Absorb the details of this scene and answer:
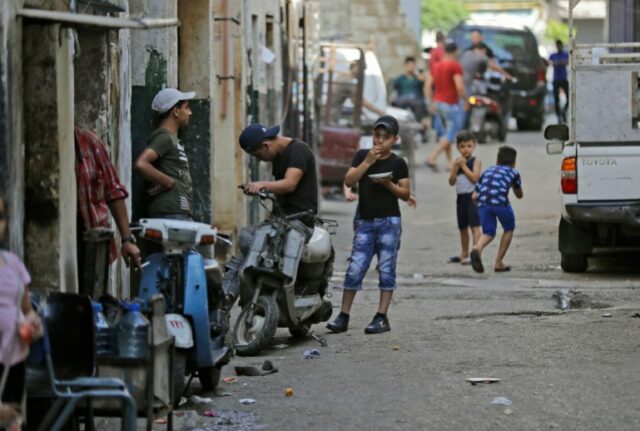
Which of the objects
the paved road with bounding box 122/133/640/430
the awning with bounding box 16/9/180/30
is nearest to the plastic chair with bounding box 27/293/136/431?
the awning with bounding box 16/9/180/30

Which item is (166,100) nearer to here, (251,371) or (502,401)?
(251,371)

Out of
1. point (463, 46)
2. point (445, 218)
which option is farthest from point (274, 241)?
point (463, 46)

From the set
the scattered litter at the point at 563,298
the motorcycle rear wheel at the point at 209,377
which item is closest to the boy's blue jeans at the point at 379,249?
the scattered litter at the point at 563,298

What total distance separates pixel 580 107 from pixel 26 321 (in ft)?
31.4

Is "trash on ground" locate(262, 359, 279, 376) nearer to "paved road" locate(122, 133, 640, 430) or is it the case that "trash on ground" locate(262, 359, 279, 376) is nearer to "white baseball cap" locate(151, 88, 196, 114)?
"paved road" locate(122, 133, 640, 430)

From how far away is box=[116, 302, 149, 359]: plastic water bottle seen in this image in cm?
766

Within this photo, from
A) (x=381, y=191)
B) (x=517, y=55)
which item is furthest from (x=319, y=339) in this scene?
(x=517, y=55)

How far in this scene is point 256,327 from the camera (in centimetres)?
1134

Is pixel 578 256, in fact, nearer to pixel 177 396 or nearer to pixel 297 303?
pixel 297 303

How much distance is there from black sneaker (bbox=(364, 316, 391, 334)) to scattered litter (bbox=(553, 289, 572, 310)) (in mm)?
1818

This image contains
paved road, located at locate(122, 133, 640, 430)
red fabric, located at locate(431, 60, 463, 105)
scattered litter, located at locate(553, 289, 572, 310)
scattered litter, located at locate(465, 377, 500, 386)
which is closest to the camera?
paved road, located at locate(122, 133, 640, 430)

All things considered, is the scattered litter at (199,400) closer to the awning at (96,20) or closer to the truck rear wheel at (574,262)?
the awning at (96,20)

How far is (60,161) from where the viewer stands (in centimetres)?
861

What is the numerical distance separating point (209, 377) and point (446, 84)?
62.0 ft
